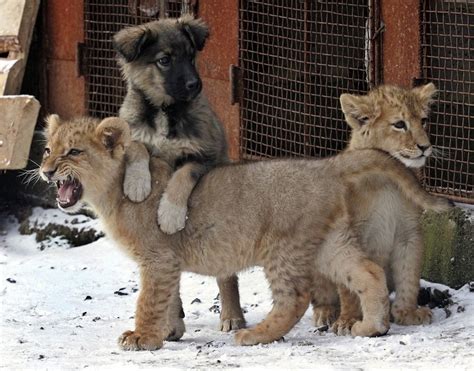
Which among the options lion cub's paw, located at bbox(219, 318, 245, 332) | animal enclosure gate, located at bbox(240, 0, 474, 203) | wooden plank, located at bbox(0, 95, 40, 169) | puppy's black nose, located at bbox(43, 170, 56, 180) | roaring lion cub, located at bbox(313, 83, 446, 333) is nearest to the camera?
puppy's black nose, located at bbox(43, 170, 56, 180)

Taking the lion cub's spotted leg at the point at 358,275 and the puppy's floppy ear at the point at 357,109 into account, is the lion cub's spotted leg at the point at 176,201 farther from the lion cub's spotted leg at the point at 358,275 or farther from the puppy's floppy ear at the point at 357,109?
the puppy's floppy ear at the point at 357,109

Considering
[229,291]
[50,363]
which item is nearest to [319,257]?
[229,291]

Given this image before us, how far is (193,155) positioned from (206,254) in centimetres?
86

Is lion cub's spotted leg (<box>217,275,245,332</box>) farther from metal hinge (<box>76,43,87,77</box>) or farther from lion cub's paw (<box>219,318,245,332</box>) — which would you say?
metal hinge (<box>76,43,87,77</box>)

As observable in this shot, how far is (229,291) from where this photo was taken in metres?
8.66

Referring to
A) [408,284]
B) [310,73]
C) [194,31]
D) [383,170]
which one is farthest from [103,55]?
[408,284]

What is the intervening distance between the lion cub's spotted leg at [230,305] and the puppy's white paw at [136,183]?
0.88m

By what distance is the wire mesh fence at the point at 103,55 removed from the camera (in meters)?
11.7

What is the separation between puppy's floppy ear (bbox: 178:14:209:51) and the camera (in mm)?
9070

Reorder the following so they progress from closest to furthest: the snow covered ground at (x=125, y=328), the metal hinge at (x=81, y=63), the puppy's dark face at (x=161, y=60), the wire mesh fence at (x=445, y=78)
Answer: the snow covered ground at (x=125, y=328), the puppy's dark face at (x=161, y=60), the wire mesh fence at (x=445, y=78), the metal hinge at (x=81, y=63)

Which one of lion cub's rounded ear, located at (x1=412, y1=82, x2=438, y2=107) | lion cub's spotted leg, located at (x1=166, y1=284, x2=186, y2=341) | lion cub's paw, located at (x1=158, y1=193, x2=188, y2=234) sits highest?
lion cub's rounded ear, located at (x1=412, y1=82, x2=438, y2=107)

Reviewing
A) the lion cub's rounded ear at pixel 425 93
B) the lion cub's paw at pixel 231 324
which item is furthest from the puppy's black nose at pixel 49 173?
the lion cub's rounded ear at pixel 425 93

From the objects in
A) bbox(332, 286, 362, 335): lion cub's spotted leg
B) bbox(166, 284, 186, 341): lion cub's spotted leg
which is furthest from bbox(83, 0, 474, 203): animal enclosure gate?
bbox(166, 284, 186, 341): lion cub's spotted leg

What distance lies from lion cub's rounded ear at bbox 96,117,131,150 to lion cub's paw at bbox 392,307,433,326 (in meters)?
1.90
